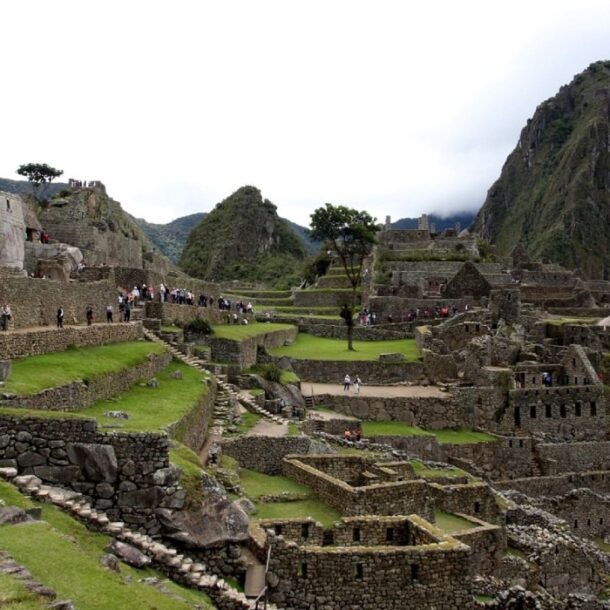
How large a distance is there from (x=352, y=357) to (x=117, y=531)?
26.3 metres

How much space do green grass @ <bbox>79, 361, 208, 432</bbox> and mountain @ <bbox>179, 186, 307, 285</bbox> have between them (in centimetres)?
7709

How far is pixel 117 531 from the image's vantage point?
35.8 feet

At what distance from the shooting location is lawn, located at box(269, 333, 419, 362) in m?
36.6

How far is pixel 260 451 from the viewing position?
63.2 feet

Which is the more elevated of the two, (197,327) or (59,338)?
(59,338)

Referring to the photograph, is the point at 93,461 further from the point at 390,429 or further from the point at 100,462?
the point at 390,429

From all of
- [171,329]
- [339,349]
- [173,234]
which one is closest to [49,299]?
[171,329]

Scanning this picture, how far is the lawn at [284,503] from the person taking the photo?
50.5 ft

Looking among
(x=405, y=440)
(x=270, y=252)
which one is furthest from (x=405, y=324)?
(x=270, y=252)

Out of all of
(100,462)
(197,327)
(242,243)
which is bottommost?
(100,462)

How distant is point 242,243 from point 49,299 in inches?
3684

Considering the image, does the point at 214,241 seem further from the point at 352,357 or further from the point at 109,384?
the point at 109,384

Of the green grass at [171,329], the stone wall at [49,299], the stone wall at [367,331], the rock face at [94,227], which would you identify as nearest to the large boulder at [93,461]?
the stone wall at [49,299]

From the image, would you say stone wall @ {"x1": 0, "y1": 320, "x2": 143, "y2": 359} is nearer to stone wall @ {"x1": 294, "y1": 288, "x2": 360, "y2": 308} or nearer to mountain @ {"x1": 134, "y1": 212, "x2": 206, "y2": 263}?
stone wall @ {"x1": 294, "y1": 288, "x2": 360, "y2": 308}
